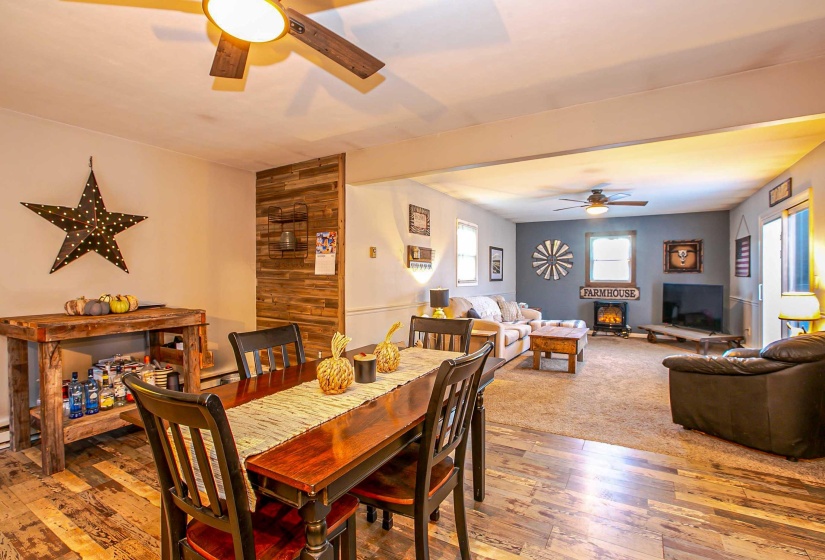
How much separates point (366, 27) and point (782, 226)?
5636 millimetres

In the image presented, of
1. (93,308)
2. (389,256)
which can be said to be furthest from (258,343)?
(389,256)

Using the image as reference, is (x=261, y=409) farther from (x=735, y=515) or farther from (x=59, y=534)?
(x=735, y=515)

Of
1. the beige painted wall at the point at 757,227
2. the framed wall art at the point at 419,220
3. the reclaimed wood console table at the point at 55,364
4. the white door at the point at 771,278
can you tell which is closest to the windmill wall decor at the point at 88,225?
the reclaimed wood console table at the point at 55,364

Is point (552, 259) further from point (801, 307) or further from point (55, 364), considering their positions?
point (55, 364)

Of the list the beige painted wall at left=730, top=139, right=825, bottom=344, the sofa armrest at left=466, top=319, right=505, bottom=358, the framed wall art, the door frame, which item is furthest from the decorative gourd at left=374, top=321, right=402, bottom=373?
the door frame

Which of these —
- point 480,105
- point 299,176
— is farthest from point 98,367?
point 480,105

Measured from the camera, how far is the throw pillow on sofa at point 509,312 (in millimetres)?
7176

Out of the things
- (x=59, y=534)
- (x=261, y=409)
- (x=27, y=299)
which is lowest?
(x=59, y=534)

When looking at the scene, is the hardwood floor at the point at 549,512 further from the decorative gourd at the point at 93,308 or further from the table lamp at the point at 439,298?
the table lamp at the point at 439,298

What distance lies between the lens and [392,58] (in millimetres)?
2396

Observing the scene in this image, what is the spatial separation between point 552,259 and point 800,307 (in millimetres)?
6157

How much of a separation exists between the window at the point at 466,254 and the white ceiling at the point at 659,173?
523mm

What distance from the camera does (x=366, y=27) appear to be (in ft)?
6.91

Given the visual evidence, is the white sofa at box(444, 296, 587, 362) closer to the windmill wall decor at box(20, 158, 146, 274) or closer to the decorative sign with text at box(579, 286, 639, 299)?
Answer: the decorative sign with text at box(579, 286, 639, 299)
